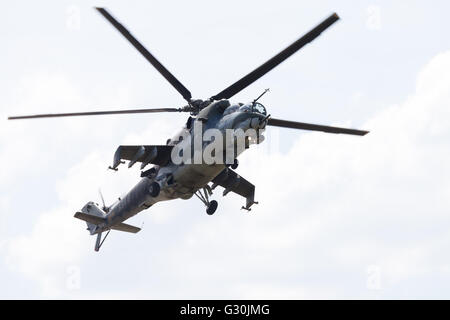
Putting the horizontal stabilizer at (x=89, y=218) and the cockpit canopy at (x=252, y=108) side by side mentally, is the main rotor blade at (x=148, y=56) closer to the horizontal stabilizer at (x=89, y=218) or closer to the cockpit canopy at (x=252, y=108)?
the cockpit canopy at (x=252, y=108)

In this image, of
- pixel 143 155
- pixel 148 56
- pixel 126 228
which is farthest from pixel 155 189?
pixel 126 228

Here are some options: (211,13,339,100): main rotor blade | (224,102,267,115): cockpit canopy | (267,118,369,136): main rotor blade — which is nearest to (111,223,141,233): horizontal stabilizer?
(211,13,339,100): main rotor blade

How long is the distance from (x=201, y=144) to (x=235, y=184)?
5273mm

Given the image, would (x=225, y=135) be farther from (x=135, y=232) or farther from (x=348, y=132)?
(x=135, y=232)

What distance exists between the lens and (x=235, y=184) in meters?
34.0

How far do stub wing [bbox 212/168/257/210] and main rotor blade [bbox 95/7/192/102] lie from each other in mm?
5053

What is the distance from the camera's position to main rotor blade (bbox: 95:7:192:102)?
26672 mm

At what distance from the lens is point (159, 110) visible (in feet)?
101

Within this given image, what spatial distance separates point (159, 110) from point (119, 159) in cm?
299

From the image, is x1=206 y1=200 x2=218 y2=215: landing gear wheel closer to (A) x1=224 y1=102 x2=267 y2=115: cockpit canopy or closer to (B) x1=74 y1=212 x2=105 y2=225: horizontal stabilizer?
(A) x1=224 y1=102 x2=267 y2=115: cockpit canopy

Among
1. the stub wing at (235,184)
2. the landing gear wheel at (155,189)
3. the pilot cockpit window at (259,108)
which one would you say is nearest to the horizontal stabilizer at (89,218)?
the landing gear wheel at (155,189)

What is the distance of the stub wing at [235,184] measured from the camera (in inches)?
1325

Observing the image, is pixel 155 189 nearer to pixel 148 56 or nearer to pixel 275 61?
pixel 148 56

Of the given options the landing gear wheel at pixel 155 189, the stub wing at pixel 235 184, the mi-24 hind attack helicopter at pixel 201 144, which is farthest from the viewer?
the stub wing at pixel 235 184
